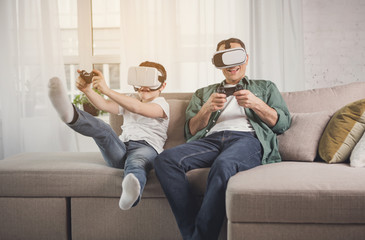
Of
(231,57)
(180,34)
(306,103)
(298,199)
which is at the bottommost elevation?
(298,199)

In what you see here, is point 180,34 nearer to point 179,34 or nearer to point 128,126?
point 179,34

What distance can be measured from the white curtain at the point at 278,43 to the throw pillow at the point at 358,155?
152 centimetres

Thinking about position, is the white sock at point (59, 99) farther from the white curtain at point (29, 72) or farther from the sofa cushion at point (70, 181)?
the white curtain at point (29, 72)

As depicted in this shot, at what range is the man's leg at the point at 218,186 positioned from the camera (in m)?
1.53

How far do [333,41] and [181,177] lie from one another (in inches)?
88.8

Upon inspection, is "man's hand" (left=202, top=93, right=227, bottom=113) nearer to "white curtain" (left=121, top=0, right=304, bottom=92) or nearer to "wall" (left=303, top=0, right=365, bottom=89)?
"white curtain" (left=121, top=0, right=304, bottom=92)

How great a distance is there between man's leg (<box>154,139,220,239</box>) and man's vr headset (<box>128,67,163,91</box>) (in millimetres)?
458

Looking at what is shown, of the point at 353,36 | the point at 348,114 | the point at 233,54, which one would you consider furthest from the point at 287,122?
the point at 353,36

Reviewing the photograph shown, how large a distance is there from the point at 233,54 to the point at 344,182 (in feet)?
2.71

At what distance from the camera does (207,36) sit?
334cm

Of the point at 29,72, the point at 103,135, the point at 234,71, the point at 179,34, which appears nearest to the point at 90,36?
the point at 29,72

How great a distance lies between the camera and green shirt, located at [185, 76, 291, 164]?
1.96m

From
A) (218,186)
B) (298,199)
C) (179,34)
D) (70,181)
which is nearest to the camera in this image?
(298,199)

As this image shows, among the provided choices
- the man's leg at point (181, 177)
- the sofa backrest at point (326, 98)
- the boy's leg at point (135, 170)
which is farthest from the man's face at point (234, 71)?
the boy's leg at point (135, 170)
